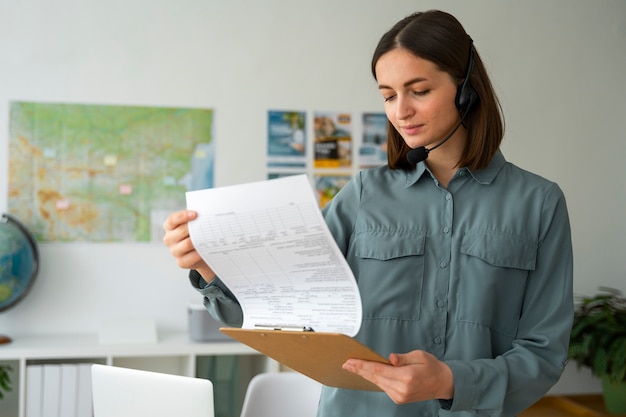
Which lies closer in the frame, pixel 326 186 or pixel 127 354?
pixel 127 354

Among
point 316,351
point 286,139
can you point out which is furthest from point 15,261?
point 316,351

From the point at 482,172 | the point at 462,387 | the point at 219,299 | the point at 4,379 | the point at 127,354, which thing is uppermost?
the point at 482,172

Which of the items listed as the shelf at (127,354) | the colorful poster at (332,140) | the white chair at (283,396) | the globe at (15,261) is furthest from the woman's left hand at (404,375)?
the colorful poster at (332,140)

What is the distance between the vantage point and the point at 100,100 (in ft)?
12.9

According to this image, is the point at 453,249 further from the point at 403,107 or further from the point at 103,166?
the point at 103,166

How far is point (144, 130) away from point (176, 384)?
2277 millimetres

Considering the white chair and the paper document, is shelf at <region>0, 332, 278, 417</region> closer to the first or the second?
the white chair

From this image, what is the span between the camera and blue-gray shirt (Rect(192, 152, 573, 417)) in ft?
4.32

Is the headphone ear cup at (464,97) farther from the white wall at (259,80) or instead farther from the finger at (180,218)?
the white wall at (259,80)

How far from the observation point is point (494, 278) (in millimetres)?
1323

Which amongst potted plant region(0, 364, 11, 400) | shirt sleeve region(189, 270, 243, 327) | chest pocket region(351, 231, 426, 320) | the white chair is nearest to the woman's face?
chest pocket region(351, 231, 426, 320)

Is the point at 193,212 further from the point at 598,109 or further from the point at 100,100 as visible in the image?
the point at 598,109

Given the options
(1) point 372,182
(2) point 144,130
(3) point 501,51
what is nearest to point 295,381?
(1) point 372,182

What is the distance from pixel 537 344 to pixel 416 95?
0.47 m
